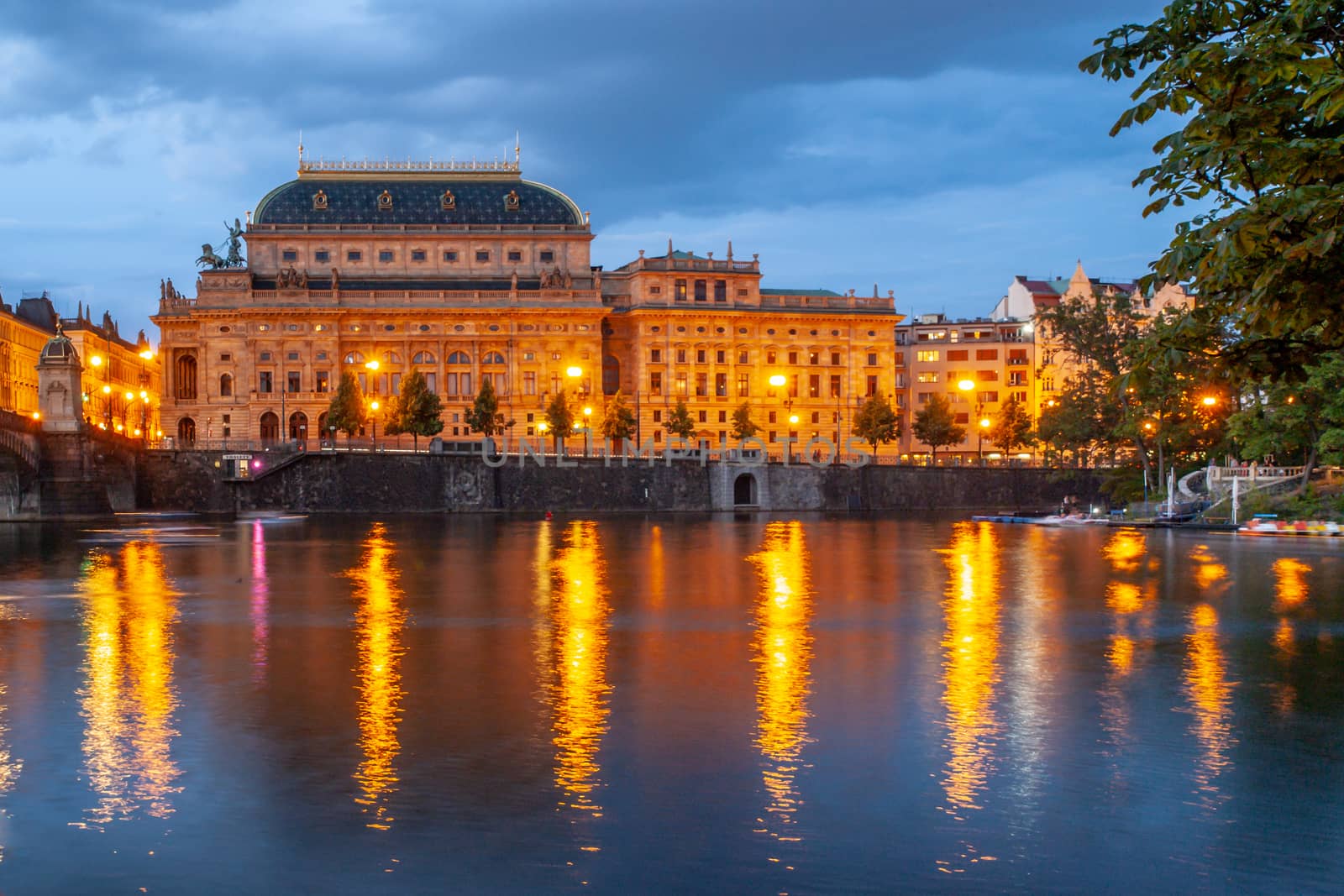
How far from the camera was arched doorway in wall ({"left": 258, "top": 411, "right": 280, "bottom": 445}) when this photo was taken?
13812 centimetres

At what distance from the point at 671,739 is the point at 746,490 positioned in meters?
93.6

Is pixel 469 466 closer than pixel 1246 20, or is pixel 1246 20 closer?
pixel 1246 20

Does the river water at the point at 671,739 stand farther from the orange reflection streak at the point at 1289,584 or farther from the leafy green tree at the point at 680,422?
the leafy green tree at the point at 680,422

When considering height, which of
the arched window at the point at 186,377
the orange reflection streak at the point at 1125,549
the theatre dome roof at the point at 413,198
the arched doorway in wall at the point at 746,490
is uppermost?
the theatre dome roof at the point at 413,198

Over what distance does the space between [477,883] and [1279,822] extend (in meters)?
8.24

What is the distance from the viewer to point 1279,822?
1475 cm

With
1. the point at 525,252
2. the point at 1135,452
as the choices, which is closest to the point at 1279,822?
the point at 1135,452

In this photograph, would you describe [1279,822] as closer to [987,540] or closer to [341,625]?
[341,625]

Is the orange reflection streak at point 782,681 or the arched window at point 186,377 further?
the arched window at point 186,377

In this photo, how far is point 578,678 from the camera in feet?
76.3

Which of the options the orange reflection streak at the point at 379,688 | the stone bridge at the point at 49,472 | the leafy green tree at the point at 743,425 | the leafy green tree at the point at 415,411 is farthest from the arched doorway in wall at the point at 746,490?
the orange reflection streak at the point at 379,688

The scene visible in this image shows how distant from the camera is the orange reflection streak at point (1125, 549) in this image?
47.2m

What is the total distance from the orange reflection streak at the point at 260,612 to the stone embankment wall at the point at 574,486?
41.9 m

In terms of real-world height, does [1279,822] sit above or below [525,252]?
below
